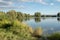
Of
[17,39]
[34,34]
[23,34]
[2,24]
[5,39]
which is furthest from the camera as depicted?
[2,24]

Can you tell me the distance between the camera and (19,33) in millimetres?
12086

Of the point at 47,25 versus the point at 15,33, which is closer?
the point at 15,33

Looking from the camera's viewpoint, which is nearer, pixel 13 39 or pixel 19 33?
pixel 13 39

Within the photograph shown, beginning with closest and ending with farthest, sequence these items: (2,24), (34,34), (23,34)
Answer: (23,34) < (34,34) < (2,24)

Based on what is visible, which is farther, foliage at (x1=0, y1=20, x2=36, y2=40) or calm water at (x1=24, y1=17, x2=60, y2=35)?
calm water at (x1=24, y1=17, x2=60, y2=35)

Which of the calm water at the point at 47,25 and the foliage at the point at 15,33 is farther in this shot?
the calm water at the point at 47,25

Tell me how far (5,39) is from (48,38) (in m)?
3.96

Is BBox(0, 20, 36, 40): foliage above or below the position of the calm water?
above

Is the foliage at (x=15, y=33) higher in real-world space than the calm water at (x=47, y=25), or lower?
higher

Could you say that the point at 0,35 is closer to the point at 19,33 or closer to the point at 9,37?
the point at 9,37

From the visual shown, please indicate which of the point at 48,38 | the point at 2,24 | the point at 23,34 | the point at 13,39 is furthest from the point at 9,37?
the point at 2,24

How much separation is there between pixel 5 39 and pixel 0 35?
51 centimetres

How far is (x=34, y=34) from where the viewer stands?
14062 millimetres

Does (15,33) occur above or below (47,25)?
above
